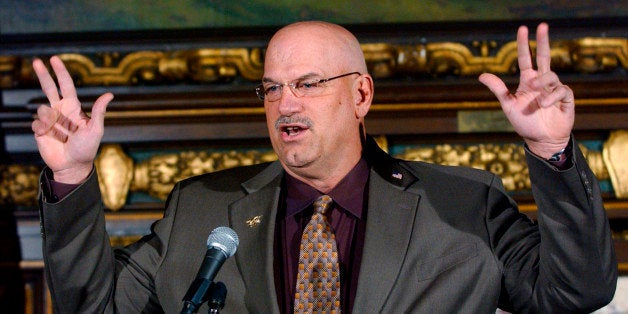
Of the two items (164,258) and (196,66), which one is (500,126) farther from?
(164,258)

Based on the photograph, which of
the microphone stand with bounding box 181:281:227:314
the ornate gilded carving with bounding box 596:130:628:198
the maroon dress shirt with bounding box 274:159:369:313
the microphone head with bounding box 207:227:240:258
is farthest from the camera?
the ornate gilded carving with bounding box 596:130:628:198

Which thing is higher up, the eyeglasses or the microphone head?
the eyeglasses

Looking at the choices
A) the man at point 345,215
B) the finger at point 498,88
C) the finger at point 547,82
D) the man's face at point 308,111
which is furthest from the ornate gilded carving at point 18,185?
the finger at point 547,82

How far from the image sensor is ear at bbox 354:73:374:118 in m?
2.49

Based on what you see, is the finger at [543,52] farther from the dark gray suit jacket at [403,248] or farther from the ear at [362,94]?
the ear at [362,94]

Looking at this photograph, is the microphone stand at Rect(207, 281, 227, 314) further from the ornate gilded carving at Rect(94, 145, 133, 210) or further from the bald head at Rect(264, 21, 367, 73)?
the ornate gilded carving at Rect(94, 145, 133, 210)

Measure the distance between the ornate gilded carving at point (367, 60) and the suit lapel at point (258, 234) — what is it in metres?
0.94

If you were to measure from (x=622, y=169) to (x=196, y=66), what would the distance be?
1528 mm

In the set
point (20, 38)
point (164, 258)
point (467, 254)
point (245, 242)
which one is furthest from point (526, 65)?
point (20, 38)

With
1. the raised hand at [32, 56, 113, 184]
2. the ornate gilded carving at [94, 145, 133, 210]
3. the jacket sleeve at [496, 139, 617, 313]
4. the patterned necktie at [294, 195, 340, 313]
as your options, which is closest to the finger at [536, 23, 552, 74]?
the jacket sleeve at [496, 139, 617, 313]

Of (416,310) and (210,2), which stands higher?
(210,2)

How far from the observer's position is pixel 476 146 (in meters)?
3.38

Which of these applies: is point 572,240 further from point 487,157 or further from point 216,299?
point 487,157

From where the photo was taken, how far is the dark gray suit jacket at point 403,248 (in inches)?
78.7
